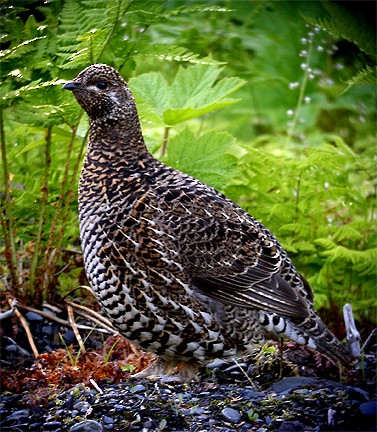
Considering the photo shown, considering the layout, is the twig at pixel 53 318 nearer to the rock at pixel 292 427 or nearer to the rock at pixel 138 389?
the rock at pixel 138 389

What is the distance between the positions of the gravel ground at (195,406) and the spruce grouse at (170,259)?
0.24 meters

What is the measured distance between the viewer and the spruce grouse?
4734 millimetres

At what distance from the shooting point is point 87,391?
14.9 feet

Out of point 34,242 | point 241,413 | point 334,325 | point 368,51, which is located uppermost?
point 368,51

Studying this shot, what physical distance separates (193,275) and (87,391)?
94cm

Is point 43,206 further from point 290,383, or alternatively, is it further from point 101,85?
point 290,383

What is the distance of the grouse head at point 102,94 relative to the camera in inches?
198

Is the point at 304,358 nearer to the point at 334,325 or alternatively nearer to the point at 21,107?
the point at 334,325

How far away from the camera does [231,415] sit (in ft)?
14.3

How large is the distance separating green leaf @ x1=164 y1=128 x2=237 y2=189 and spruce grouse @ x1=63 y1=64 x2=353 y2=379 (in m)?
0.84

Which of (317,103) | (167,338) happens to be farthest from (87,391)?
(317,103)

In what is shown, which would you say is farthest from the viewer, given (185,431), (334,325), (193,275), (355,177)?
(355,177)

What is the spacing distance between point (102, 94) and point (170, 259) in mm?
1171

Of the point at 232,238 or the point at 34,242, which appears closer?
the point at 232,238
